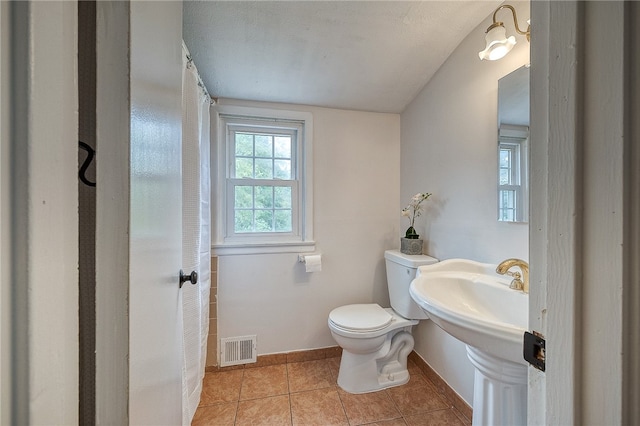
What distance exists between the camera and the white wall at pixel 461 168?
1239 mm

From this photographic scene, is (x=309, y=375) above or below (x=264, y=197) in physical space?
below

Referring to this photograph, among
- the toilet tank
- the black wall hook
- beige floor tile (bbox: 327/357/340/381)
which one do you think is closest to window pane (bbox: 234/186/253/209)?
the toilet tank

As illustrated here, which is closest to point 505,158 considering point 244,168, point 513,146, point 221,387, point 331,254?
point 513,146

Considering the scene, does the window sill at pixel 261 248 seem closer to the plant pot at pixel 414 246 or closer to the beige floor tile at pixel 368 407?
the plant pot at pixel 414 246

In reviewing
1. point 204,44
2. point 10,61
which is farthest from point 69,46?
point 204,44

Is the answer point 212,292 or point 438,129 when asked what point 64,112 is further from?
point 438,129

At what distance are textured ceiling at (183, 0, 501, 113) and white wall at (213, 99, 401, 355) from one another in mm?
197

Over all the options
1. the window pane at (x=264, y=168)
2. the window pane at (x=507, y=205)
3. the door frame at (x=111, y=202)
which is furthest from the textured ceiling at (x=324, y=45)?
the door frame at (x=111, y=202)

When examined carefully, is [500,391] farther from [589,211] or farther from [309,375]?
[309,375]

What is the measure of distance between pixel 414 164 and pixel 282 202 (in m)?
1.00

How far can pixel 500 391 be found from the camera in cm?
90

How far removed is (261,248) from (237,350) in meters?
0.72

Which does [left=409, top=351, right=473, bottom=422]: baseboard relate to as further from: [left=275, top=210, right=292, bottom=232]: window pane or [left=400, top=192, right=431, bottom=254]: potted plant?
[left=275, top=210, right=292, bottom=232]: window pane

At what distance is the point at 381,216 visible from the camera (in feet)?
6.60
